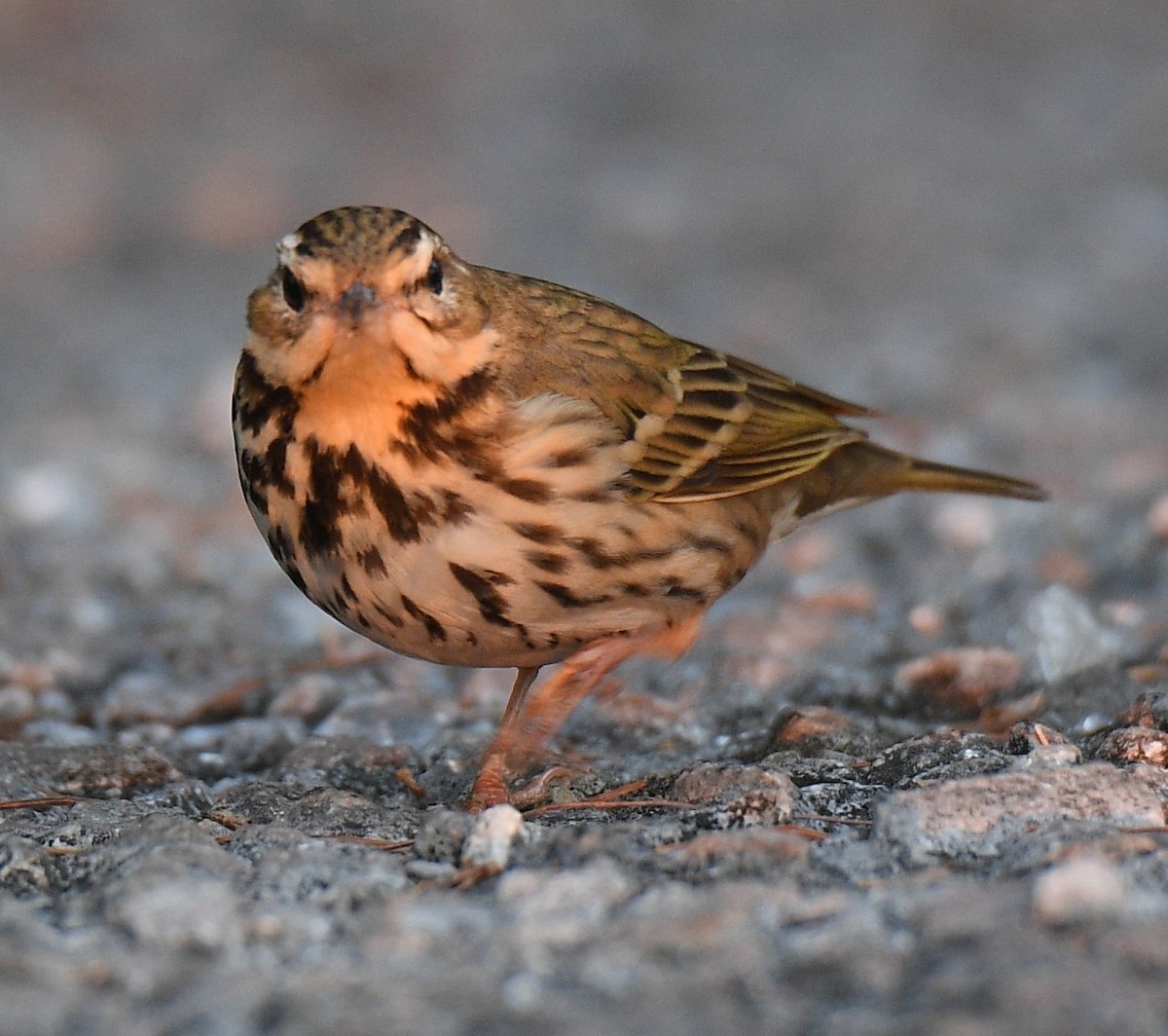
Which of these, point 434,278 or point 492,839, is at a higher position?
point 434,278

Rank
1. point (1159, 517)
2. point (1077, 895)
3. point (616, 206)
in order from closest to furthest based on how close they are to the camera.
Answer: point (1077, 895) → point (1159, 517) → point (616, 206)

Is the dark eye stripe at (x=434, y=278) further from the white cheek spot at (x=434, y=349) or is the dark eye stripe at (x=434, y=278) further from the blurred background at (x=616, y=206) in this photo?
the blurred background at (x=616, y=206)

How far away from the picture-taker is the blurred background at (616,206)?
7234 millimetres

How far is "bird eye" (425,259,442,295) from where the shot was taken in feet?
13.3

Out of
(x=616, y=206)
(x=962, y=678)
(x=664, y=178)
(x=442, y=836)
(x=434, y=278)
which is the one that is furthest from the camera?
(x=664, y=178)

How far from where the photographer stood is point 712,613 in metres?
6.09

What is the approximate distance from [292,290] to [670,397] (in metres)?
1.20

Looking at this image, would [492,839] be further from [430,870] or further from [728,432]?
[728,432]

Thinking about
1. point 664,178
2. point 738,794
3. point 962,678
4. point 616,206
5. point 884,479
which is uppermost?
point 664,178

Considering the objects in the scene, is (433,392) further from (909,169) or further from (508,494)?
(909,169)

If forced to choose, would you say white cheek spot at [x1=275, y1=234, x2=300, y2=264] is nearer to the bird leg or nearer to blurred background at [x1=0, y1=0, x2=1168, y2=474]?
the bird leg

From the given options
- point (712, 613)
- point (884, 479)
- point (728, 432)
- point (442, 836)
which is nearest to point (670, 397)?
point (728, 432)

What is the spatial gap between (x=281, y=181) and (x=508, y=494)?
687 centimetres

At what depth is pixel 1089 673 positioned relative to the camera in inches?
197
